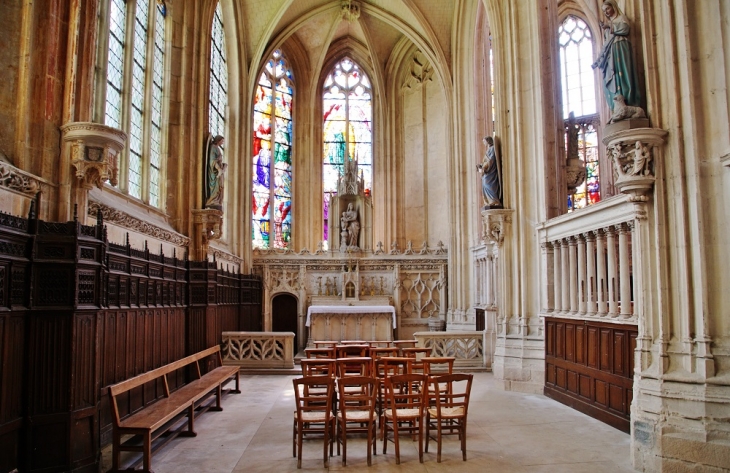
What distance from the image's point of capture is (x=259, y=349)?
1334 cm

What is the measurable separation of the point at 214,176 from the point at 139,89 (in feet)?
7.78

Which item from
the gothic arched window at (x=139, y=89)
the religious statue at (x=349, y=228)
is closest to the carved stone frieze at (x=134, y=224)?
the gothic arched window at (x=139, y=89)

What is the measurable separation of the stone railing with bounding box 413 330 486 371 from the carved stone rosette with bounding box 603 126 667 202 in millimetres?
7348

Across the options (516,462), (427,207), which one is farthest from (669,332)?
(427,207)

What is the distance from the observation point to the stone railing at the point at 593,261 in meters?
7.72

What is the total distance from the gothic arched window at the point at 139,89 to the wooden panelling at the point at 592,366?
311 inches

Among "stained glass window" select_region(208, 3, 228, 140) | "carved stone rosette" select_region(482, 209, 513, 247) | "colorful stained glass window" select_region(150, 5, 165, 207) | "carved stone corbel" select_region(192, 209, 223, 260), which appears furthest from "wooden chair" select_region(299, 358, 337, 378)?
"stained glass window" select_region(208, 3, 228, 140)

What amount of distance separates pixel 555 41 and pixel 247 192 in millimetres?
10461

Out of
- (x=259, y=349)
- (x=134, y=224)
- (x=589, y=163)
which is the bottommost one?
(x=259, y=349)

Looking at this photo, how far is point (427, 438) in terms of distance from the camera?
661cm

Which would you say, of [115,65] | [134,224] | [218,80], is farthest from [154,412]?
[218,80]

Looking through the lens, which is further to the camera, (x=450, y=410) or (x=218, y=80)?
(x=218, y=80)

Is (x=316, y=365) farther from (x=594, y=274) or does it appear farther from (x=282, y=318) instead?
(x=282, y=318)

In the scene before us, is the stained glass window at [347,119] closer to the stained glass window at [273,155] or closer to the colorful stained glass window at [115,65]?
the stained glass window at [273,155]
